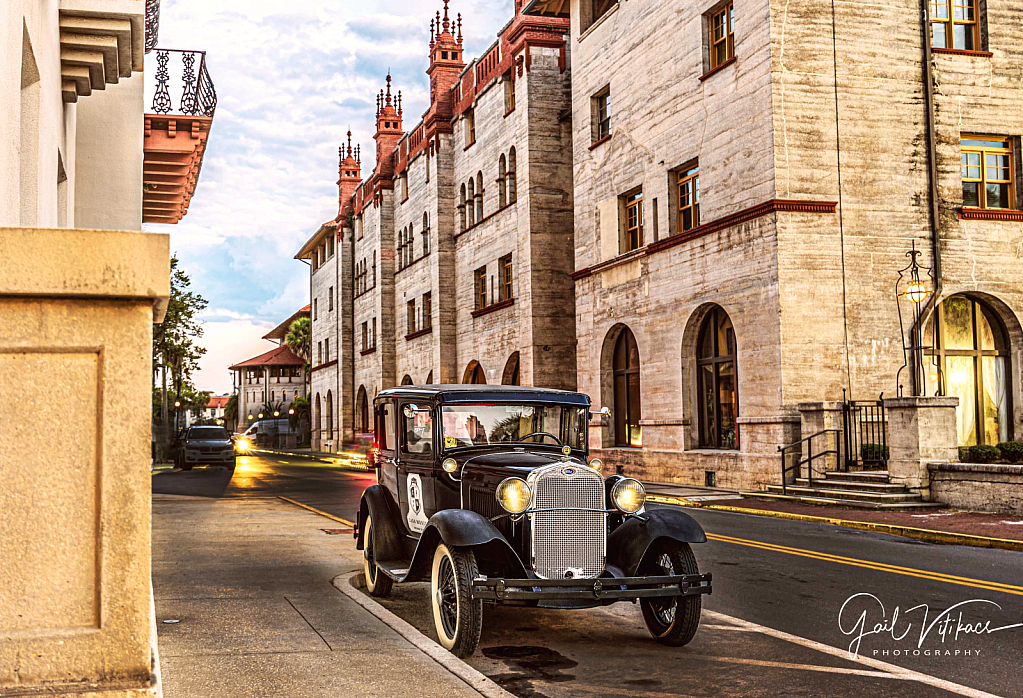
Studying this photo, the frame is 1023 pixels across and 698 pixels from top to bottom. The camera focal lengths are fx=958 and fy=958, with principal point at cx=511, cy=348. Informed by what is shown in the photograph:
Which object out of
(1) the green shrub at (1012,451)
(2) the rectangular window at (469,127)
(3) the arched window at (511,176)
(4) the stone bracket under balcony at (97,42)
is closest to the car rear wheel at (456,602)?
(4) the stone bracket under balcony at (97,42)

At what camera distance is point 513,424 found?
8672 mm

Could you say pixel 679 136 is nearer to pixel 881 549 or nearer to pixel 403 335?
pixel 881 549

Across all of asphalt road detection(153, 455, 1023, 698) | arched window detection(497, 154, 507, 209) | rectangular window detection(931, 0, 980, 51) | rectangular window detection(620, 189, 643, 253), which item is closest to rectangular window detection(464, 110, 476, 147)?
arched window detection(497, 154, 507, 209)

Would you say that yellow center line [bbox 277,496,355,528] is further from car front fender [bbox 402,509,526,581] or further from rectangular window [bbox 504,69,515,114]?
rectangular window [bbox 504,69,515,114]

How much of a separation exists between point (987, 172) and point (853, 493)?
9.79 meters

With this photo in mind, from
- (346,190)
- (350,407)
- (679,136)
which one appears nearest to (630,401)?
(679,136)

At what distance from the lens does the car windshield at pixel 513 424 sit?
845 centimetres

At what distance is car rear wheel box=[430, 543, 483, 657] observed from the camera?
22.1ft

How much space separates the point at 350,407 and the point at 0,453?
58.8 metres

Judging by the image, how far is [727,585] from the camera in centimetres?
988

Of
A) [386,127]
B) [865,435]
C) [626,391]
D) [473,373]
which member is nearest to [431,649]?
[865,435]

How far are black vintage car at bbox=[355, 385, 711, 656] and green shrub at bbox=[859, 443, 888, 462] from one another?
43.2 ft

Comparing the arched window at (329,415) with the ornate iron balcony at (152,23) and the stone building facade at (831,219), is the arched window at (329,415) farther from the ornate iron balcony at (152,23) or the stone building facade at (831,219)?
the ornate iron balcony at (152,23)

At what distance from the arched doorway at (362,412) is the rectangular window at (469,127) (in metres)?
21.8
